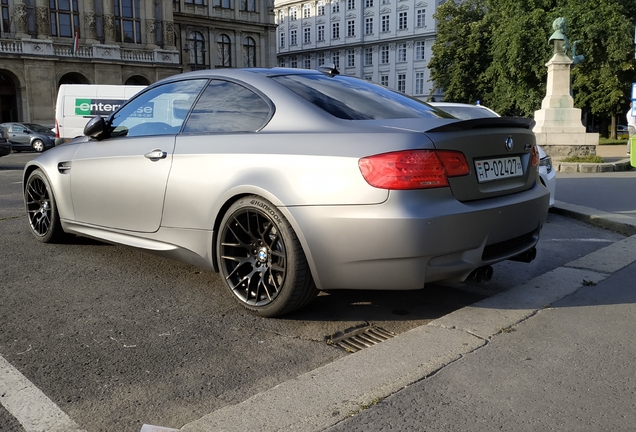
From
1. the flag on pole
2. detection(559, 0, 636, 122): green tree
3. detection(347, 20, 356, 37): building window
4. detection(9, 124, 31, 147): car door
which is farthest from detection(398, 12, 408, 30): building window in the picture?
detection(9, 124, 31, 147): car door

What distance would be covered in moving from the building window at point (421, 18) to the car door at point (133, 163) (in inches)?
3192

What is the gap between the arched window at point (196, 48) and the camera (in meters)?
64.9

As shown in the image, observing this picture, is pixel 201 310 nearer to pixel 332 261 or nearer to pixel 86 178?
pixel 332 261

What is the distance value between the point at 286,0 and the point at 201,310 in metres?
98.1

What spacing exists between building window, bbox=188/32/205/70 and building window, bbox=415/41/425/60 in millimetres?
30397

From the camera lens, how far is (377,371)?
283 cm

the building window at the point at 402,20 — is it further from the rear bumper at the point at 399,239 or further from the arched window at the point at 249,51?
the rear bumper at the point at 399,239

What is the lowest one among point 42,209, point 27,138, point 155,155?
point 42,209

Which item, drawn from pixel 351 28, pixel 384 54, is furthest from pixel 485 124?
pixel 351 28

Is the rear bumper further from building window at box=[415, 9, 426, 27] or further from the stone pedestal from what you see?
building window at box=[415, 9, 426, 27]

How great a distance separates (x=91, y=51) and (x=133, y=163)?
51.2 m

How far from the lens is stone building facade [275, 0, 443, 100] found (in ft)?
270

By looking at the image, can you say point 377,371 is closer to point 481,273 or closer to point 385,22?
point 481,273

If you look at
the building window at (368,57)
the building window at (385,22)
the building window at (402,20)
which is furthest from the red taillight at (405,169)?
the building window at (368,57)
